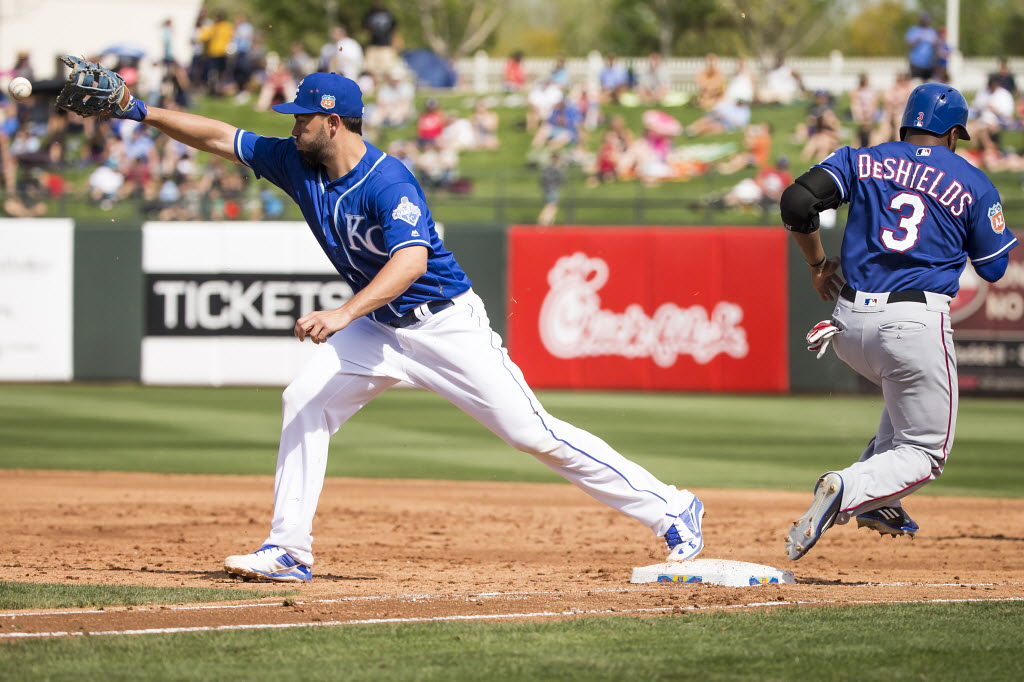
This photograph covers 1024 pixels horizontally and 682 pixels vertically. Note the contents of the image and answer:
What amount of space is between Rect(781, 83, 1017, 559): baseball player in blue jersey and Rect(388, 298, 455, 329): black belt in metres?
1.36

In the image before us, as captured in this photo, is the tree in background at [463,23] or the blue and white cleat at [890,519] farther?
the tree in background at [463,23]

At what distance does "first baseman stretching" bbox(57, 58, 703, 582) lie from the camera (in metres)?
5.04

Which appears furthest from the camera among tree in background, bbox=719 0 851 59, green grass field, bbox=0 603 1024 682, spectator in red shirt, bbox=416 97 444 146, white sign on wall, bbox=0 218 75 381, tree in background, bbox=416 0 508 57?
tree in background, bbox=416 0 508 57

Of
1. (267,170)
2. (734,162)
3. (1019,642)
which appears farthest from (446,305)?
(734,162)

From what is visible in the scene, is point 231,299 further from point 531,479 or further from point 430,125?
point 430,125

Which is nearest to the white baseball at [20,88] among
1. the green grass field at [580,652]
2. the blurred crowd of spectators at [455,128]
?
the green grass field at [580,652]

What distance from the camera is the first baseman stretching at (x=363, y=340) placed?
5043 mm

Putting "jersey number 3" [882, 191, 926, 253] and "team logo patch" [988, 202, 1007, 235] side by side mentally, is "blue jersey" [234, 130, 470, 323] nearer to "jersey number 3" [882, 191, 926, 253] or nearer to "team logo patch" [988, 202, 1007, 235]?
"jersey number 3" [882, 191, 926, 253]

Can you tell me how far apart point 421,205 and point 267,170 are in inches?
27.7

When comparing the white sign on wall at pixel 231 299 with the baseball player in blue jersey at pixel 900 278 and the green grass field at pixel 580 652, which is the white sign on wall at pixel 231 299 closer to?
the baseball player in blue jersey at pixel 900 278

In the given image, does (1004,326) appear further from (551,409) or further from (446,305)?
(446,305)

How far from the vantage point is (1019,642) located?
161 inches

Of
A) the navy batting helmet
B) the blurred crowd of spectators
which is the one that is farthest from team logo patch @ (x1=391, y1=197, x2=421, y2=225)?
the blurred crowd of spectators

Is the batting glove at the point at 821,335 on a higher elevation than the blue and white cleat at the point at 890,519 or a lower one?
higher
